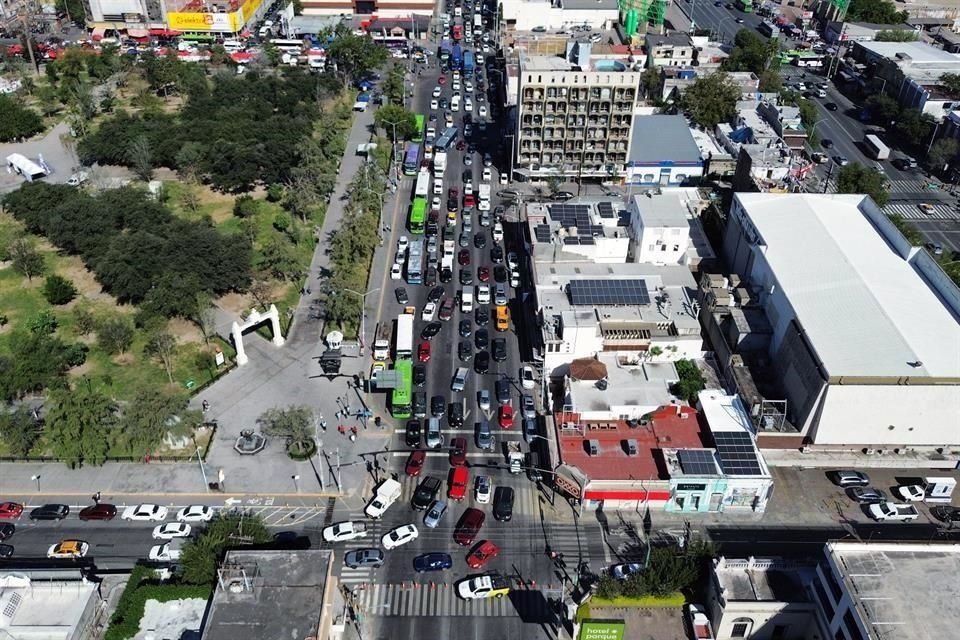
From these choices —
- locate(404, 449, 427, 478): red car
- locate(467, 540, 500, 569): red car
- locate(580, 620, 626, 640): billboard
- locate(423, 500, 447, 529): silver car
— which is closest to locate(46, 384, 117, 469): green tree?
locate(404, 449, 427, 478): red car

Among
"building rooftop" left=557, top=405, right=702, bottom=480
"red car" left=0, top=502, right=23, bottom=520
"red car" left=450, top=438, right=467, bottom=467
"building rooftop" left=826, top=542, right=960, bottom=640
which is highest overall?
"building rooftop" left=826, top=542, right=960, bottom=640

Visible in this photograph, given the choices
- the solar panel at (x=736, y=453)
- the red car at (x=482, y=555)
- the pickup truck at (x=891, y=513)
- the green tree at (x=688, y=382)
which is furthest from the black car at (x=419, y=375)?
the pickup truck at (x=891, y=513)

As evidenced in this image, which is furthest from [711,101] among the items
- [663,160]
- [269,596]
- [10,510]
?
[10,510]

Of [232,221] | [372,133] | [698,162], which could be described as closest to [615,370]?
[698,162]

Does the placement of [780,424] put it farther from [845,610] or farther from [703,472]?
[845,610]

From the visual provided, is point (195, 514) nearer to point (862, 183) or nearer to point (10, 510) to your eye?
point (10, 510)

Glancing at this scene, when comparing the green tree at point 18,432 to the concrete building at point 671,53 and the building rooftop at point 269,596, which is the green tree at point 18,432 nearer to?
the building rooftop at point 269,596

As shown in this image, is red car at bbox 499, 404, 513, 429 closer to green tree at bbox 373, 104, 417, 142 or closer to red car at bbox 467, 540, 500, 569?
red car at bbox 467, 540, 500, 569

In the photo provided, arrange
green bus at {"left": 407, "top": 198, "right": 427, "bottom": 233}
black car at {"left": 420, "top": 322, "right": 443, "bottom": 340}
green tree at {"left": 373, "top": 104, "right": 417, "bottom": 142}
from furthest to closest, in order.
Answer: green tree at {"left": 373, "top": 104, "right": 417, "bottom": 142} < green bus at {"left": 407, "top": 198, "right": 427, "bottom": 233} < black car at {"left": 420, "top": 322, "right": 443, "bottom": 340}
